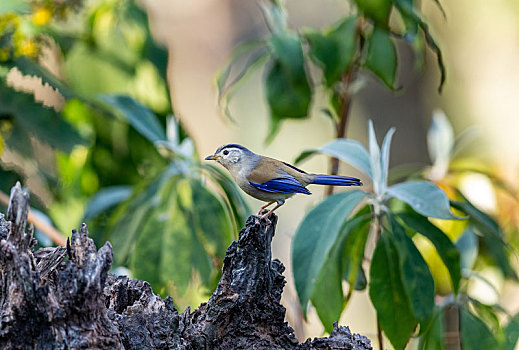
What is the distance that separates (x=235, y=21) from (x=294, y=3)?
360 millimetres

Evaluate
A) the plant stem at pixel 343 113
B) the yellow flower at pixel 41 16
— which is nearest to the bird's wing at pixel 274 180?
the plant stem at pixel 343 113

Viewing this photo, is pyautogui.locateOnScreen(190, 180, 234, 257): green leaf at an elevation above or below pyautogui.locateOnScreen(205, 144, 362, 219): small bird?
above

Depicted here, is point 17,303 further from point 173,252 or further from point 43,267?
point 173,252

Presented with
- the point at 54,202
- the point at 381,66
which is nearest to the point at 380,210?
the point at 381,66

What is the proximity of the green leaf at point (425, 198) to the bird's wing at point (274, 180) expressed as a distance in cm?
22

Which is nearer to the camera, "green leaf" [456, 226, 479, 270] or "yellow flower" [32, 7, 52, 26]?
"green leaf" [456, 226, 479, 270]

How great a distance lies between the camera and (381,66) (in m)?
1.76

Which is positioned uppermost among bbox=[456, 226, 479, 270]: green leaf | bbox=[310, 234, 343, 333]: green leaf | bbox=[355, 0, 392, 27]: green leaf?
bbox=[355, 0, 392, 27]: green leaf

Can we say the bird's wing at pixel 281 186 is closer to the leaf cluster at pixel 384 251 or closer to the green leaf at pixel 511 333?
the leaf cluster at pixel 384 251

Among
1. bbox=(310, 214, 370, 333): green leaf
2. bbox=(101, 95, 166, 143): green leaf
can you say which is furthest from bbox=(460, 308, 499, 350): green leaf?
bbox=(101, 95, 166, 143): green leaf

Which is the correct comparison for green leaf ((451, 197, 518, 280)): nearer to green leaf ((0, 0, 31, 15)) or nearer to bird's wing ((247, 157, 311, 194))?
bird's wing ((247, 157, 311, 194))

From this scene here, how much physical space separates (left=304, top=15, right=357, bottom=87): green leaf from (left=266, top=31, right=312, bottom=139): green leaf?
0.16 ft

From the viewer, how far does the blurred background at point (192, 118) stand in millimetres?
1868

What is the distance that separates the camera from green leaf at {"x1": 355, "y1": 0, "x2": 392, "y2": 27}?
5.53 ft
